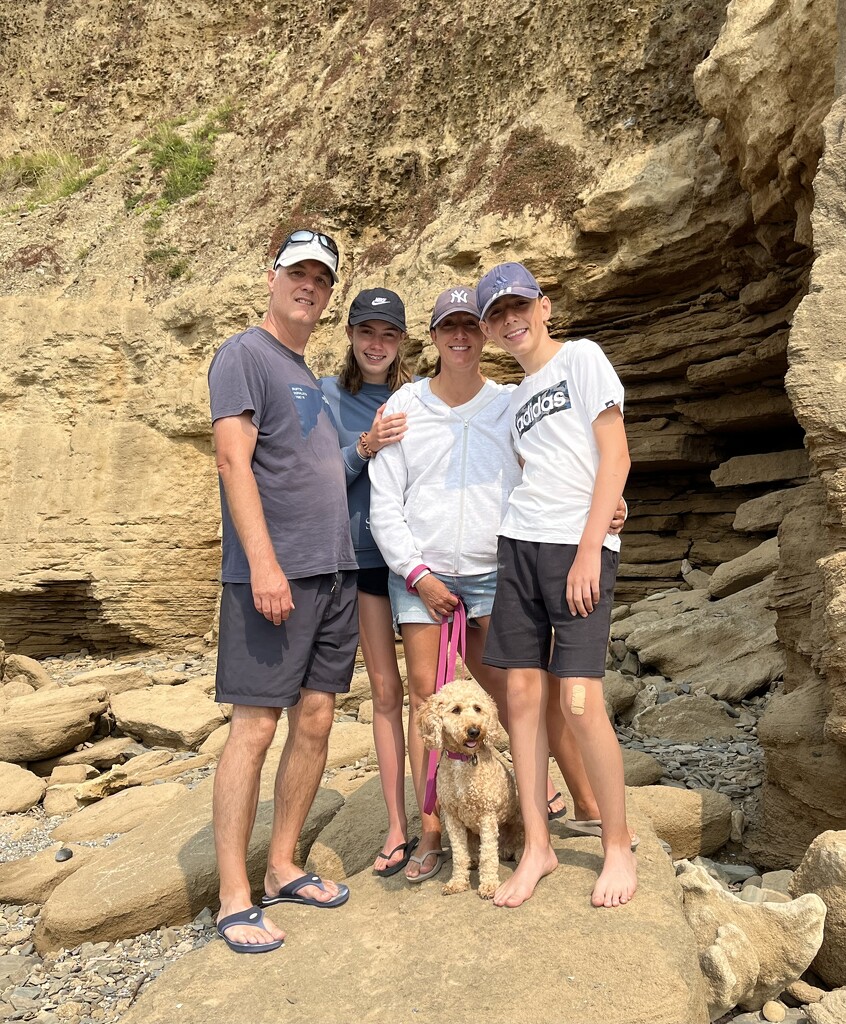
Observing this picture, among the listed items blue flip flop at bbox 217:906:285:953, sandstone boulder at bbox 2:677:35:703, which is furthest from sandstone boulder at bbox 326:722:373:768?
sandstone boulder at bbox 2:677:35:703

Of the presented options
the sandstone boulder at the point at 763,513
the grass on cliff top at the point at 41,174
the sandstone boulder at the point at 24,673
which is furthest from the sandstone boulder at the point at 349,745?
the grass on cliff top at the point at 41,174

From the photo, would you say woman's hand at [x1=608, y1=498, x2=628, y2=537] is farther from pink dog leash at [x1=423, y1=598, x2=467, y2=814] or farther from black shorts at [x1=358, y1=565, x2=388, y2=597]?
black shorts at [x1=358, y1=565, x2=388, y2=597]

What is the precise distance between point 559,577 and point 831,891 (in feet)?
5.60

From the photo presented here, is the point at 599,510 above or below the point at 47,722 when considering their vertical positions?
above

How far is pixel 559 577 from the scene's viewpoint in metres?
3.32

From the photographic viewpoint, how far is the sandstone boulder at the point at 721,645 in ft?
25.8

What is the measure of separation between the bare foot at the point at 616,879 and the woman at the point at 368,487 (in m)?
0.97

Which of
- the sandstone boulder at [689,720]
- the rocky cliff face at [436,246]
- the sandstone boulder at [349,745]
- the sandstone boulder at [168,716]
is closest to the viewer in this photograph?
the sandstone boulder at [349,745]

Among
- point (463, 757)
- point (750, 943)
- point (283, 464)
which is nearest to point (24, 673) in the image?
point (283, 464)

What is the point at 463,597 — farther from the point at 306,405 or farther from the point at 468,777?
the point at 306,405

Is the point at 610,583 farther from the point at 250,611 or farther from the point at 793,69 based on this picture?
the point at 793,69

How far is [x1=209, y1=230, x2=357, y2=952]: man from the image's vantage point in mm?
3445

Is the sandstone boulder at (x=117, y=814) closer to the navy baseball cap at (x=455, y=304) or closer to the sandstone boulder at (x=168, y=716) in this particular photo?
the sandstone boulder at (x=168, y=716)

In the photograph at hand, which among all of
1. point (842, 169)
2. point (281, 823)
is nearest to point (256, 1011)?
point (281, 823)
